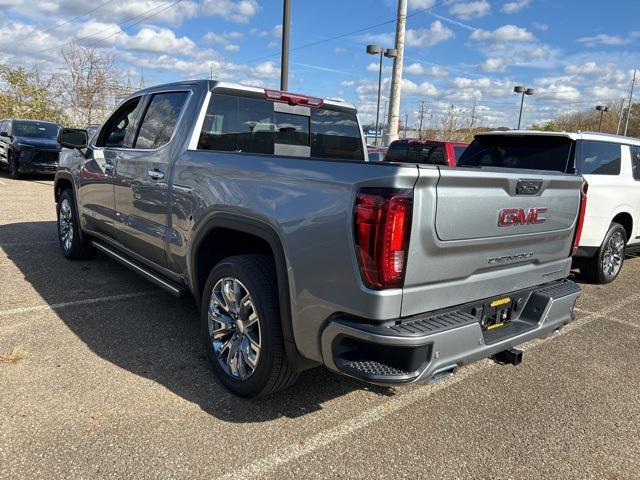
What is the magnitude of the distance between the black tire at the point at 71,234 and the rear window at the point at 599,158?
580cm

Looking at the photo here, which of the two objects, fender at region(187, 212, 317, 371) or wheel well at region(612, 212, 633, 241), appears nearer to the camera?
fender at region(187, 212, 317, 371)

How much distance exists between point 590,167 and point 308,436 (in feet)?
16.4

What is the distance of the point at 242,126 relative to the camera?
160 inches

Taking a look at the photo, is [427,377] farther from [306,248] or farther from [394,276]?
[306,248]

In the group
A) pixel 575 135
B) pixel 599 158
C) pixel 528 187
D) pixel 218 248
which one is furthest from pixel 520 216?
pixel 599 158

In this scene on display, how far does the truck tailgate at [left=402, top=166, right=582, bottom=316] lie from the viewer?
2348mm

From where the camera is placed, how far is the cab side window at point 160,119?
13.0 feet

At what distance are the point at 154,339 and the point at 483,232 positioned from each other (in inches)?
105

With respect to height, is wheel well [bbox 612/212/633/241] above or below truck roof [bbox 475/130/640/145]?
below

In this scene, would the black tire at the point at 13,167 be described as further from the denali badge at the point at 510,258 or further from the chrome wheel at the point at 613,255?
the denali badge at the point at 510,258

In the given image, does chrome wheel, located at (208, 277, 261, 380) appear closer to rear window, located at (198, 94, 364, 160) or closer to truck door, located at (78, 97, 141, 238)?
rear window, located at (198, 94, 364, 160)

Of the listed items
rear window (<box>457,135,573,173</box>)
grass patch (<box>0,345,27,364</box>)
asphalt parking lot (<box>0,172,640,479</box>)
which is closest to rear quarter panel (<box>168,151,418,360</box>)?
asphalt parking lot (<box>0,172,640,479</box>)

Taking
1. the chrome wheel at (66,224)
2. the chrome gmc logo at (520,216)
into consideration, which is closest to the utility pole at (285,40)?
the chrome wheel at (66,224)

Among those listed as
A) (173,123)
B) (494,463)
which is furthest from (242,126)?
(494,463)
